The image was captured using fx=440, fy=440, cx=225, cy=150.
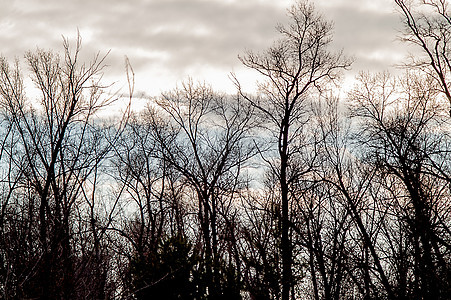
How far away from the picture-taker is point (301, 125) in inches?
653

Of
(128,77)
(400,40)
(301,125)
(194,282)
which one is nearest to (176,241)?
(194,282)

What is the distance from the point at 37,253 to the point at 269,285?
530 inches

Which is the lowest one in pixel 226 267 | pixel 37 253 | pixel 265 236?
pixel 37 253

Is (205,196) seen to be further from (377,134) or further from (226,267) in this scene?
(377,134)

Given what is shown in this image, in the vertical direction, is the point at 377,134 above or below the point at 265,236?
above

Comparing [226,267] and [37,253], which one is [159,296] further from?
[37,253]

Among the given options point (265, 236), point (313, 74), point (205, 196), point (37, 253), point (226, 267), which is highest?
point (313, 74)

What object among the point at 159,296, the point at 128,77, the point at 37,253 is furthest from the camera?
the point at 159,296

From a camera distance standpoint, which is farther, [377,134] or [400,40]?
[377,134]

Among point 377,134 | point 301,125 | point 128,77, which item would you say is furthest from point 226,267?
point 128,77

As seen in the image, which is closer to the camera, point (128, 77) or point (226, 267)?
point (128, 77)

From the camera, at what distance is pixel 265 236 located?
57.8ft

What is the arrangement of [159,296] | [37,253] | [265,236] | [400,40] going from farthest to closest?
[265,236] → [159,296] → [400,40] → [37,253]

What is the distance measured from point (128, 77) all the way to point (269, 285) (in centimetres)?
1508
